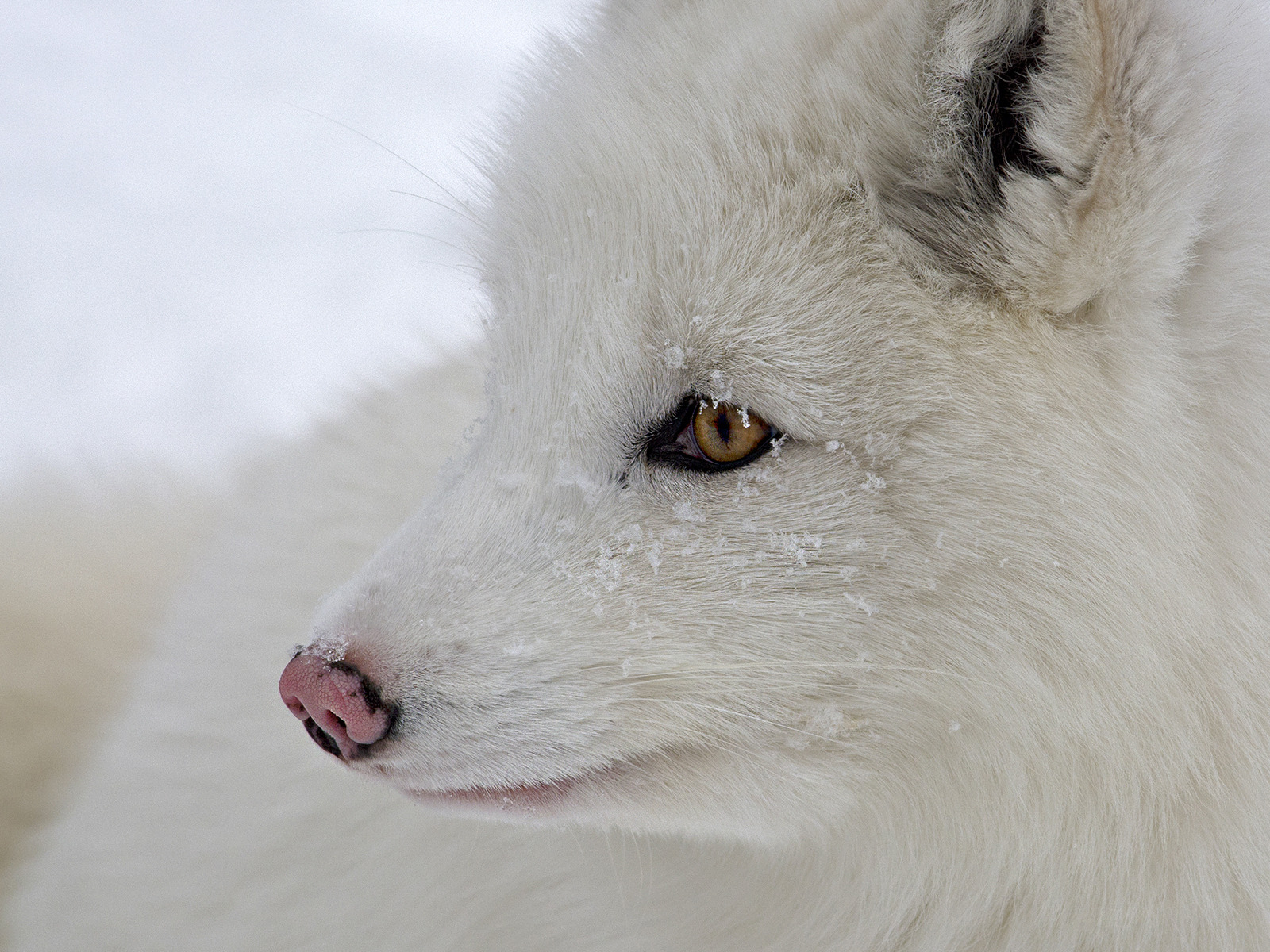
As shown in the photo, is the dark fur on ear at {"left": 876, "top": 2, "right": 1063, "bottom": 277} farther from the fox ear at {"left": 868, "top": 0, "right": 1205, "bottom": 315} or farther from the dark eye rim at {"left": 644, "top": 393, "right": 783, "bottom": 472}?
the dark eye rim at {"left": 644, "top": 393, "right": 783, "bottom": 472}

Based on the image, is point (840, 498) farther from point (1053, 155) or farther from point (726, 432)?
point (1053, 155)

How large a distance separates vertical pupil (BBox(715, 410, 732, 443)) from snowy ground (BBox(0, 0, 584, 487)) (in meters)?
1.82

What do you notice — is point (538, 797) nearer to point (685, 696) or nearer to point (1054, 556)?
point (685, 696)

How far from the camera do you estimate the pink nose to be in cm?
122

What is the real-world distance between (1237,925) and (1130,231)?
0.87 metres

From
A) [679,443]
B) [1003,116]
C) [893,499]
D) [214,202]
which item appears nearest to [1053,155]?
[1003,116]

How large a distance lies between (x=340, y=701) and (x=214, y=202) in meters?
4.03

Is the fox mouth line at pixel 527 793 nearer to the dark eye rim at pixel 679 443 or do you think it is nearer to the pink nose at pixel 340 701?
the pink nose at pixel 340 701

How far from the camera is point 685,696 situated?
1250 millimetres

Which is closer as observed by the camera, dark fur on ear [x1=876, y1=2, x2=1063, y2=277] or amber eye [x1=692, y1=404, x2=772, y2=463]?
dark fur on ear [x1=876, y1=2, x2=1063, y2=277]

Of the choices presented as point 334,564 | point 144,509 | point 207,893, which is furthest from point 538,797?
point 144,509

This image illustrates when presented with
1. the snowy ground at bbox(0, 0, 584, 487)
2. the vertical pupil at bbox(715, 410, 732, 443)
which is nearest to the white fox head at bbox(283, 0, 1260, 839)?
the vertical pupil at bbox(715, 410, 732, 443)

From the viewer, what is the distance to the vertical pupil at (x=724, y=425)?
4.15ft

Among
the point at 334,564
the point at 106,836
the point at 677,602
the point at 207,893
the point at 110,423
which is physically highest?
the point at 110,423
